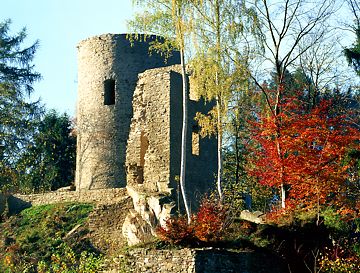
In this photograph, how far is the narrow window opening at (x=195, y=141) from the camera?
27.9 m

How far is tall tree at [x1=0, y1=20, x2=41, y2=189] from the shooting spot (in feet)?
122

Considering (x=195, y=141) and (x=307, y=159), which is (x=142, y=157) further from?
(x=307, y=159)

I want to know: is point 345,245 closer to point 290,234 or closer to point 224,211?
point 290,234

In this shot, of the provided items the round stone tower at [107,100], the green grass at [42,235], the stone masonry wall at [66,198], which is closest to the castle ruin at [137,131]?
the round stone tower at [107,100]

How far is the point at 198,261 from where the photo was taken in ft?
58.0

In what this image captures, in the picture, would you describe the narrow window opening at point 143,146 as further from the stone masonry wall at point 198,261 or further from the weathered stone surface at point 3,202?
the stone masonry wall at point 198,261

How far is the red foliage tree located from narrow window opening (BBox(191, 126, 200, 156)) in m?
4.94

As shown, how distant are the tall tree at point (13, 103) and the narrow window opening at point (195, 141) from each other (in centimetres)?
1110

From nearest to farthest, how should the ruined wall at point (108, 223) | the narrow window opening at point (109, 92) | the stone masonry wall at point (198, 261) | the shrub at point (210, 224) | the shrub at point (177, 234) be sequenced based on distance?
the stone masonry wall at point (198, 261)
the shrub at point (177, 234)
the shrub at point (210, 224)
the ruined wall at point (108, 223)
the narrow window opening at point (109, 92)

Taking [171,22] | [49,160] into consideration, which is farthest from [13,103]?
[171,22]

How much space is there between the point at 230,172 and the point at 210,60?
48.2 ft

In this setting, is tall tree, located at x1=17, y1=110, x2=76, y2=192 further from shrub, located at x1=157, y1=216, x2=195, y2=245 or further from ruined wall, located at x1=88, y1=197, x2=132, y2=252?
shrub, located at x1=157, y1=216, x2=195, y2=245

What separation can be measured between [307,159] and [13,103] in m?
20.1

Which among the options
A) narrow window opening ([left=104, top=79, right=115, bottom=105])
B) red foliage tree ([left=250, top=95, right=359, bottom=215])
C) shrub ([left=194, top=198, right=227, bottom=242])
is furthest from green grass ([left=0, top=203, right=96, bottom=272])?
red foliage tree ([left=250, top=95, right=359, bottom=215])
